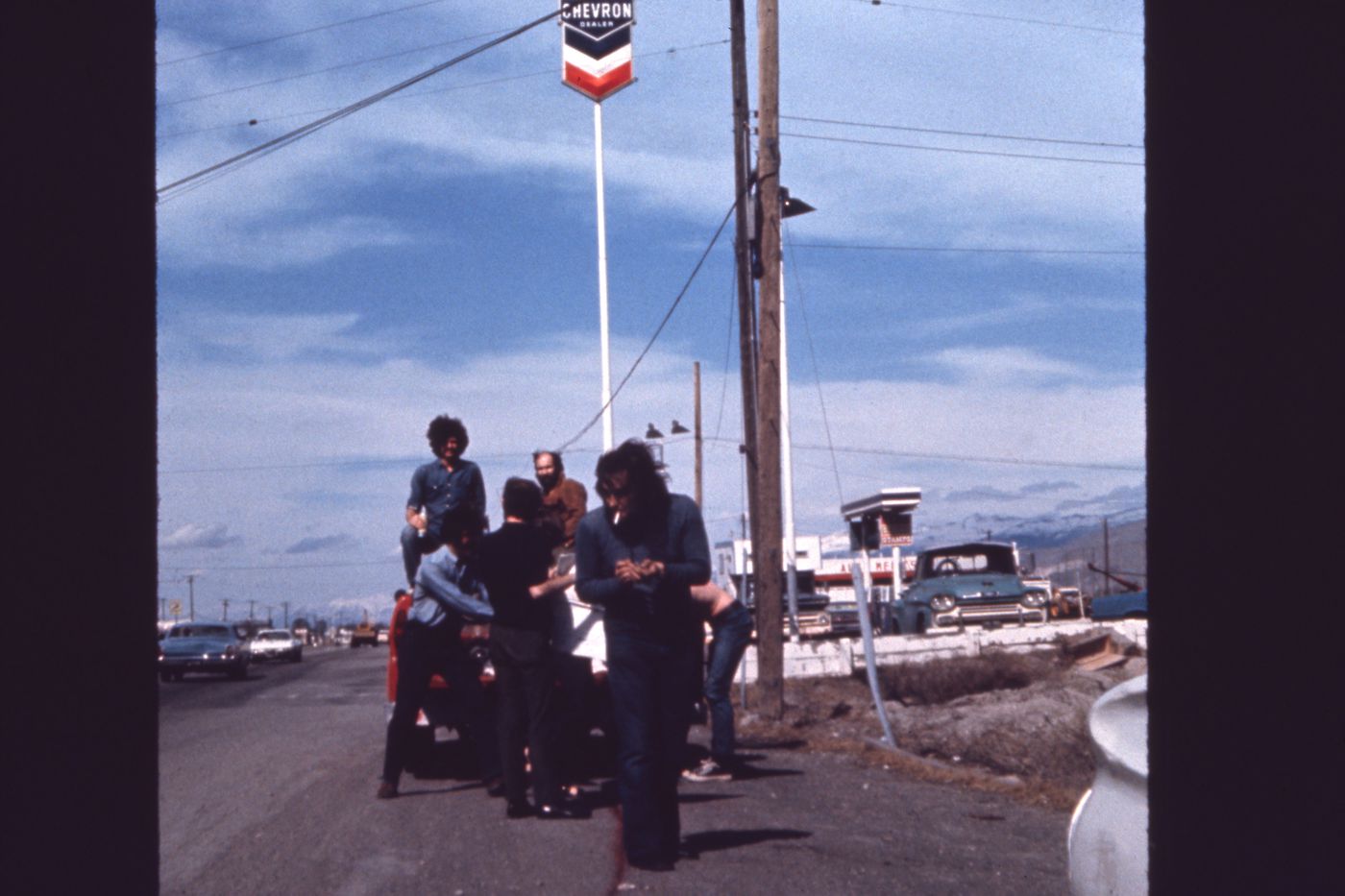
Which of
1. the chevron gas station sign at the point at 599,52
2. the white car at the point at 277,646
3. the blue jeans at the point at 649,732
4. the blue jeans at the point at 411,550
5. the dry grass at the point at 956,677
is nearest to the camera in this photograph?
the blue jeans at the point at 649,732

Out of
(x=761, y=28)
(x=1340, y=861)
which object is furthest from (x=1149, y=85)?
(x=761, y=28)

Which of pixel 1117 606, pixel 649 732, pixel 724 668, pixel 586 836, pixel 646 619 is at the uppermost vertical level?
pixel 646 619

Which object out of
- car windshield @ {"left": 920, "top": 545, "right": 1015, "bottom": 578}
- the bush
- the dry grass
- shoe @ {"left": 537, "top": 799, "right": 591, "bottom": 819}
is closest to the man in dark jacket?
shoe @ {"left": 537, "top": 799, "right": 591, "bottom": 819}

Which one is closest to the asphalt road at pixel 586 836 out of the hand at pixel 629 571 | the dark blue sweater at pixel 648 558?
the dark blue sweater at pixel 648 558

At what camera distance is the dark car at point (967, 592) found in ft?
90.6

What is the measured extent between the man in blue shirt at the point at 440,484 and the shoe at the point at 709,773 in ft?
7.06

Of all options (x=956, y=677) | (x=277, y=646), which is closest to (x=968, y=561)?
(x=956, y=677)

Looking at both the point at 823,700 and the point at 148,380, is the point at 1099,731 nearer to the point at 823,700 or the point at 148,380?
the point at 148,380

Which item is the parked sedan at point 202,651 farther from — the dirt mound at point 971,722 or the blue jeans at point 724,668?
the blue jeans at point 724,668

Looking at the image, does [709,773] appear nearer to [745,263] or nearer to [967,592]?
[745,263]

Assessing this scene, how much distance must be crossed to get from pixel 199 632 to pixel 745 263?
76.5 ft

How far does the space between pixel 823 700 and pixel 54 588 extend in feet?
43.5

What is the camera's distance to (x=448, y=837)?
668 cm

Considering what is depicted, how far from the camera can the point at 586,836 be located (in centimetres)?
669
